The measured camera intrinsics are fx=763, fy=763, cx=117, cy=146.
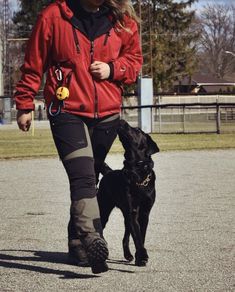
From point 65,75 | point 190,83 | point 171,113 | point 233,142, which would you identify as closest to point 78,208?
point 65,75

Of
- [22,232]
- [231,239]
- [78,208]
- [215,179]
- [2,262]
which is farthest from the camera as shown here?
[215,179]

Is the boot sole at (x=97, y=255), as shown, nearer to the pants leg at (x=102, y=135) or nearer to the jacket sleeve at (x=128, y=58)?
the pants leg at (x=102, y=135)

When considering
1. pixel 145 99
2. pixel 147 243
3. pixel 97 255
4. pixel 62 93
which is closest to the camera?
pixel 97 255

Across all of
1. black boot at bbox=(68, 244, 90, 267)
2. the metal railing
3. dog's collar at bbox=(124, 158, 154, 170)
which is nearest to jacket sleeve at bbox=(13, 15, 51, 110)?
dog's collar at bbox=(124, 158, 154, 170)

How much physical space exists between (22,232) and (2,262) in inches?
55.9

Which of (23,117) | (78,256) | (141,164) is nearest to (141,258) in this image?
(78,256)

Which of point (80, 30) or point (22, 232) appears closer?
point (80, 30)

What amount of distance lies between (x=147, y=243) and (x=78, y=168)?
168cm

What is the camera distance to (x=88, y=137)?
5.27m

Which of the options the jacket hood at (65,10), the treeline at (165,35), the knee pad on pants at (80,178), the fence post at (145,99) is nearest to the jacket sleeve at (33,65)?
the jacket hood at (65,10)

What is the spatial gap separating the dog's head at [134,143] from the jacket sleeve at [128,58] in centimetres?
35

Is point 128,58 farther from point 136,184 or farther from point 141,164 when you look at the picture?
point 136,184

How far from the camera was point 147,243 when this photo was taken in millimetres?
6570

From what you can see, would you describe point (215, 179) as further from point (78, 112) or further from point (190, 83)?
point (190, 83)
